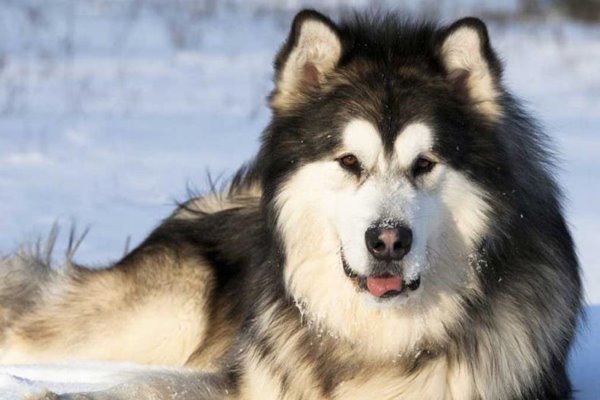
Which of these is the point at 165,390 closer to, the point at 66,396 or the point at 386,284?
the point at 66,396

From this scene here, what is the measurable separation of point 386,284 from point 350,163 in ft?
1.26

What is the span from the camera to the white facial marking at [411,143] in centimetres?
342

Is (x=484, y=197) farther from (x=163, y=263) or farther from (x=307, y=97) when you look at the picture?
(x=163, y=263)

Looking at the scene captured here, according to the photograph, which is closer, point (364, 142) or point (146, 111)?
point (364, 142)

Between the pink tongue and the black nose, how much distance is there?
99 mm

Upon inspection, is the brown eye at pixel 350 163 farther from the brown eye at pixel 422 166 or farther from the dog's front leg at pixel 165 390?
the dog's front leg at pixel 165 390

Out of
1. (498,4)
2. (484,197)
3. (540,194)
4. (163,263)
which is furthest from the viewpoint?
(498,4)

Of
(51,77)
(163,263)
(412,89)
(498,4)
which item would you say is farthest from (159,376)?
(498,4)

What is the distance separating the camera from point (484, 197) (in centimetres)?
348

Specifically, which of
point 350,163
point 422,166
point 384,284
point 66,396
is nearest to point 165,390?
point 66,396

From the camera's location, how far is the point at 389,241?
129 inches

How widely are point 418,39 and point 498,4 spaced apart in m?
17.2

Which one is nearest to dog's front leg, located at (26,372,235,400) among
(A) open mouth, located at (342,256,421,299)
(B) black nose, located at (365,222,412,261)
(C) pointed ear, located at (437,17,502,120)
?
(A) open mouth, located at (342,256,421,299)

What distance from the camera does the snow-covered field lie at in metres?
7.13
